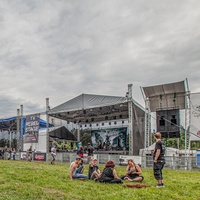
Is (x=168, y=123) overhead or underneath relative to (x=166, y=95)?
underneath

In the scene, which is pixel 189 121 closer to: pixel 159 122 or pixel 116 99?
pixel 159 122

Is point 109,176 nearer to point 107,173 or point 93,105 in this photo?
point 107,173

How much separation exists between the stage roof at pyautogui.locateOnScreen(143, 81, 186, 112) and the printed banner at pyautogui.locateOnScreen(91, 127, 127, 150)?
11225mm

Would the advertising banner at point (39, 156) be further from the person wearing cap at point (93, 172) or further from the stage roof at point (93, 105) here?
the person wearing cap at point (93, 172)

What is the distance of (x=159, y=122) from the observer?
17203mm

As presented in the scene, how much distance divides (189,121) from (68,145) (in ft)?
56.7

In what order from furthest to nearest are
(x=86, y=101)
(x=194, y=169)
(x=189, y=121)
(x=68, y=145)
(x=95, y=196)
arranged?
(x=68, y=145)
(x=86, y=101)
(x=189, y=121)
(x=194, y=169)
(x=95, y=196)

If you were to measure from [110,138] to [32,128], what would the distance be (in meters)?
9.95

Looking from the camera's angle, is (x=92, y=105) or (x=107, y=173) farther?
(x=92, y=105)

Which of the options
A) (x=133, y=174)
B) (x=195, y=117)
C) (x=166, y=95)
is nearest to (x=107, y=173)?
(x=133, y=174)

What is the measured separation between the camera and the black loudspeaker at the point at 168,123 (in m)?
16.6

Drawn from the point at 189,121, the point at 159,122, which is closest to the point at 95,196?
the point at 189,121

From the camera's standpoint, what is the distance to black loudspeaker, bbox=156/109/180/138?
Result: 1659 cm

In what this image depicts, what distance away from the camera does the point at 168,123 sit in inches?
664
